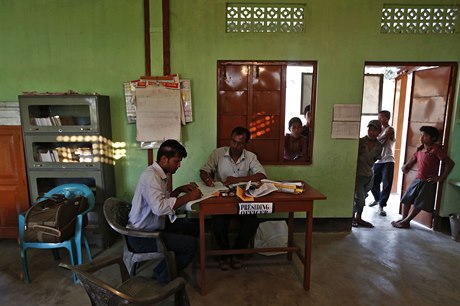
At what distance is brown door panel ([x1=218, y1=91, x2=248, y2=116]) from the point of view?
3.71m

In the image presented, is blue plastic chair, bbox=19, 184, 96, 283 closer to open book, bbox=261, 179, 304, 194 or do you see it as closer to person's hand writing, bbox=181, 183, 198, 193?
person's hand writing, bbox=181, 183, 198, 193

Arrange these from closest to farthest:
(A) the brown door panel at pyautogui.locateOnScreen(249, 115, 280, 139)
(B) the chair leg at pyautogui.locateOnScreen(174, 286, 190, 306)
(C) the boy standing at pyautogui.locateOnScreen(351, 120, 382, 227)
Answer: (B) the chair leg at pyautogui.locateOnScreen(174, 286, 190, 306) < (A) the brown door panel at pyautogui.locateOnScreen(249, 115, 280, 139) < (C) the boy standing at pyautogui.locateOnScreen(351, 120, 382, 227)

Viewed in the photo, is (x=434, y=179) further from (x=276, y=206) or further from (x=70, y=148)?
(x=70, y=148)

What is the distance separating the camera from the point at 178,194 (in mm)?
2830

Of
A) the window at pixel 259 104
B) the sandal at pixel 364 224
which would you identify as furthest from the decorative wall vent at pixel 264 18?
the sandal at pixel 364 224

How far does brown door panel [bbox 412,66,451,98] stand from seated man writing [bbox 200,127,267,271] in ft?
8.88

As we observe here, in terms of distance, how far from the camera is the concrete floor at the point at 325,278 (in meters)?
2.56

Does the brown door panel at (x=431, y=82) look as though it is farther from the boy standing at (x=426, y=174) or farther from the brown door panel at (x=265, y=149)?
the brown door panel at (x=265, y=149)

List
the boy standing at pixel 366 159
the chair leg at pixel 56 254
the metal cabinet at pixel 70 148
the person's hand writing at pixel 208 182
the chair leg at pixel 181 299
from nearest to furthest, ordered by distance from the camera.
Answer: the chair leg at pixel 181 299 < the person's hand writing at pixel 208 182 < the chair leg at pixel 56 254 < the metal cabinet at pixel 70 148 < the boy standing at pixel 366 159

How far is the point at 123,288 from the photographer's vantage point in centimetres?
188

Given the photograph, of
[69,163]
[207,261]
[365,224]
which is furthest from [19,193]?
[365,224]

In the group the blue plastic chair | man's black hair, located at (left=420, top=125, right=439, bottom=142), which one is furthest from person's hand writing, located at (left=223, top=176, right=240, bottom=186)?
man's black hair, located at (left=420, top=125, right=439, bottom=142)

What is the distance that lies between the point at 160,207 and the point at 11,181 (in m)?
2.24

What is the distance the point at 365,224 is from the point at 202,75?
3.08 m
